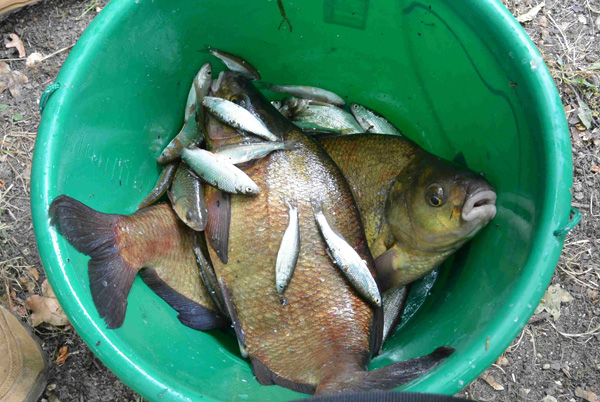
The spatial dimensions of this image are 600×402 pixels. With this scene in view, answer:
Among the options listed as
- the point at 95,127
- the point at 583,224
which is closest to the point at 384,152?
the point at 95,127

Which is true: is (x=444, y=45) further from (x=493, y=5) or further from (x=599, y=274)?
(x=599, y=274)

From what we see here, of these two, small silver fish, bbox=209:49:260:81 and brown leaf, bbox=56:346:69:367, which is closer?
small silver fish, bbox=209:49:260:81

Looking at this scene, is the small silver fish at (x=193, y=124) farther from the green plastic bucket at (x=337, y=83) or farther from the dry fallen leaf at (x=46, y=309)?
the dry fallen leaf at (x=46, y=309)

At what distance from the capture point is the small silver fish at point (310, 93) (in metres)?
2.46

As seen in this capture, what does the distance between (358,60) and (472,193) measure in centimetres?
88

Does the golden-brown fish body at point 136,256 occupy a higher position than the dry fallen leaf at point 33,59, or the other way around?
the dry fallen leaf at point 33,59

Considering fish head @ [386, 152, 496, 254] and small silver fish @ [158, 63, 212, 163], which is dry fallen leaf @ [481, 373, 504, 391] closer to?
fish head @ [386, 152, 496, 254]

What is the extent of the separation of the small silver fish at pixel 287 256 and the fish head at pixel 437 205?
19.6 inches

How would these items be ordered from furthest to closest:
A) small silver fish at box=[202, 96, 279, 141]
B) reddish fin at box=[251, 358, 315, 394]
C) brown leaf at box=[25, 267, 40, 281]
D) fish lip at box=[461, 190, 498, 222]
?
brown leaf at box=[25, 267, 40, 281] → small silver fish at box=[202, 96, 279, 141] → fish lip at box=[461, 190, 498, 222] → reddish fin at box=[251, 358, 315, 394]

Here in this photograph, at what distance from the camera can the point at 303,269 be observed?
1881 mm

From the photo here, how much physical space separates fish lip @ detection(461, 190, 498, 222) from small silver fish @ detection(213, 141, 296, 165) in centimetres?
70

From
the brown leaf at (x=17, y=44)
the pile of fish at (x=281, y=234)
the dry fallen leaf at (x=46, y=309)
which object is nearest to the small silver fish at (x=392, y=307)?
the pile of fish at (x=281, y=234)

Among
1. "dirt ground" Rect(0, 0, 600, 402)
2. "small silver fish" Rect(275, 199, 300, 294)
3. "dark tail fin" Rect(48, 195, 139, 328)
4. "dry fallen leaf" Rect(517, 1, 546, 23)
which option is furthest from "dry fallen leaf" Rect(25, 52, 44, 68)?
"dry fallen leaf" Rect(517, 1, 546, 23)

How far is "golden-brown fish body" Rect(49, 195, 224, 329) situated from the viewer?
167 cm
